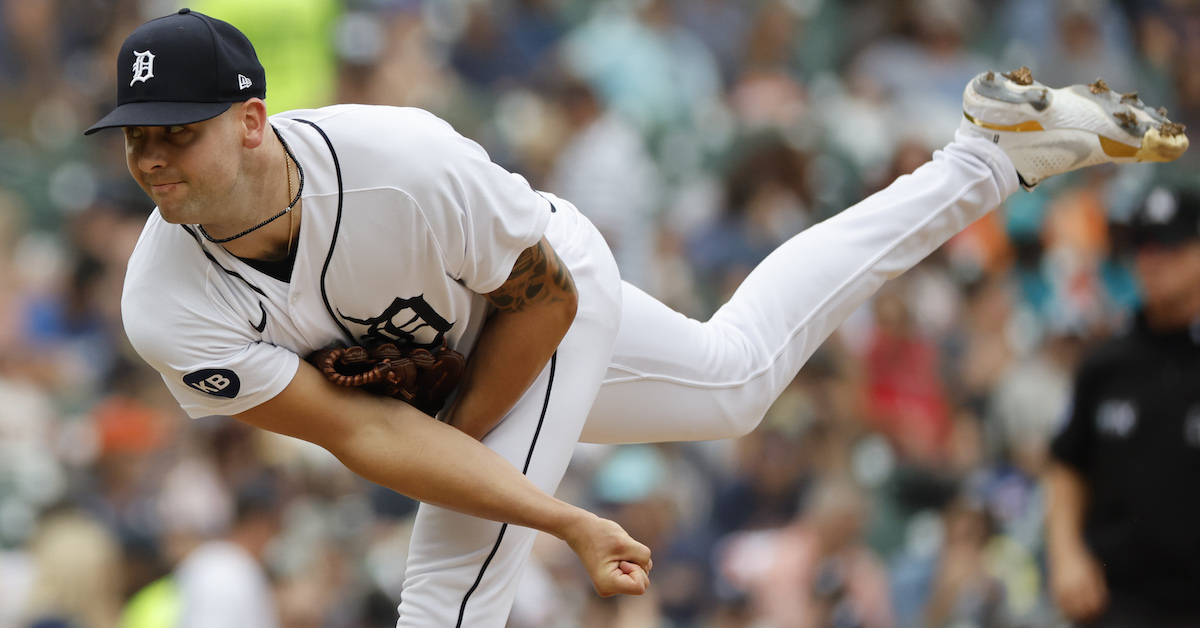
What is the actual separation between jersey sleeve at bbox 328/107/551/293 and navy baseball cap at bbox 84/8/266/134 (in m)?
0.34

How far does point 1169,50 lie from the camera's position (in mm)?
8266

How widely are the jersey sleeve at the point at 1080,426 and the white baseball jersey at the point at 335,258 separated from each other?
2704 mm

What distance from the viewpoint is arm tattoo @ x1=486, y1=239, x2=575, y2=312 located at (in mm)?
3088

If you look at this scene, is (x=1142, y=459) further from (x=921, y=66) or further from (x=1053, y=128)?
(x=921, y=66)

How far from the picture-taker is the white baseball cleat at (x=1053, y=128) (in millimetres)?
3803

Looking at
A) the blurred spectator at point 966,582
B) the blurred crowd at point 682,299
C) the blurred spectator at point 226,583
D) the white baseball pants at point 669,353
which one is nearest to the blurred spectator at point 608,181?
the blurred crowd at point 682,299

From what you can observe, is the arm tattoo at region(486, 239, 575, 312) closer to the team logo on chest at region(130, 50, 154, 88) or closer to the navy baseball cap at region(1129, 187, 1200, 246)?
the team logo on chest at region(130, 50, 154, 88)

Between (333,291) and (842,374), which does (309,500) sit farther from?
(333,291)

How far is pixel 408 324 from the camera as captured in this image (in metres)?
3.09

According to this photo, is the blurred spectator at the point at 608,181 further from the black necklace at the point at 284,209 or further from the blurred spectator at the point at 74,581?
the black necklace at the point at 284,209

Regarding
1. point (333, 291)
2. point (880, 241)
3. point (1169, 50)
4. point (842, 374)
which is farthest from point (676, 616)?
point (1169, 50)

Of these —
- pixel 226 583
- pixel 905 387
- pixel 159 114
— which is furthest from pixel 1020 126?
pixel 226 583

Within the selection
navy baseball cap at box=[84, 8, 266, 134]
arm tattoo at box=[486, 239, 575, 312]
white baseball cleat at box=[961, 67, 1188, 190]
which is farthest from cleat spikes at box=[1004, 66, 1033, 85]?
navy baseball cap at box=[84, 8, 266, 134]

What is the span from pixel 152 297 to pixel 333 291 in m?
0.39
